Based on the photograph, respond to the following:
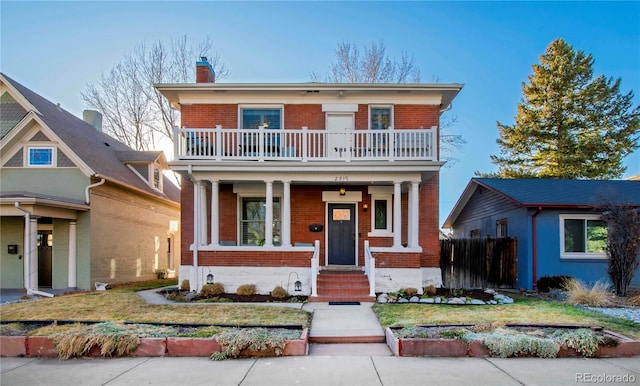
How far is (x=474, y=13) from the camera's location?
42.8 feet

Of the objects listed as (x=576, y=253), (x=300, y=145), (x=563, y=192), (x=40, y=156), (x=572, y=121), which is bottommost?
(x=576, y=253)

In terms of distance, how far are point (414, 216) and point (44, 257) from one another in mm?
12539

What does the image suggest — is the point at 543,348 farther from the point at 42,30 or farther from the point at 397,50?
the point at 397,50

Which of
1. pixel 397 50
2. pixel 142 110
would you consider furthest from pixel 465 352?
pixel 142 110

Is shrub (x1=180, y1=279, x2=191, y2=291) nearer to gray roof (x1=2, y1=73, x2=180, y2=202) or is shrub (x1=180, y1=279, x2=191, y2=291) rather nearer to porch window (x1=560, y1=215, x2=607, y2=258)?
gray roof (x1=2, y1=73, x2=180, y2=202)

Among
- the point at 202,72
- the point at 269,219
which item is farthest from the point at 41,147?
the point at 269,219

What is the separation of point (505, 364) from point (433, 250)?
7081 mm

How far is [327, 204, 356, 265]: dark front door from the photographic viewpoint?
1300 centimetres

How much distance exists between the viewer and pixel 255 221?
1315cm

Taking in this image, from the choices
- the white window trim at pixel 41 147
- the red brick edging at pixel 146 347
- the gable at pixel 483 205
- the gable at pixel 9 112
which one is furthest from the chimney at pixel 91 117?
the gable at pixel 483 205

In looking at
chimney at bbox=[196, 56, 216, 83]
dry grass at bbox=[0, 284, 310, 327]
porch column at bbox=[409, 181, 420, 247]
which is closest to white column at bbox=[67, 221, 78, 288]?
dry grass at bbox=[0, 284, 310, 327]

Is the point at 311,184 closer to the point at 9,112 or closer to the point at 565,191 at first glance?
the point at 565,191

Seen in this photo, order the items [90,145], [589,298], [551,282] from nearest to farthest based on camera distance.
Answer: [589,298] → [551,282] → [90,145]

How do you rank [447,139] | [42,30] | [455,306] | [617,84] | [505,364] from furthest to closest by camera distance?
[617,84] → [447,139] → [42,30] → [455,306] → [505,364]
